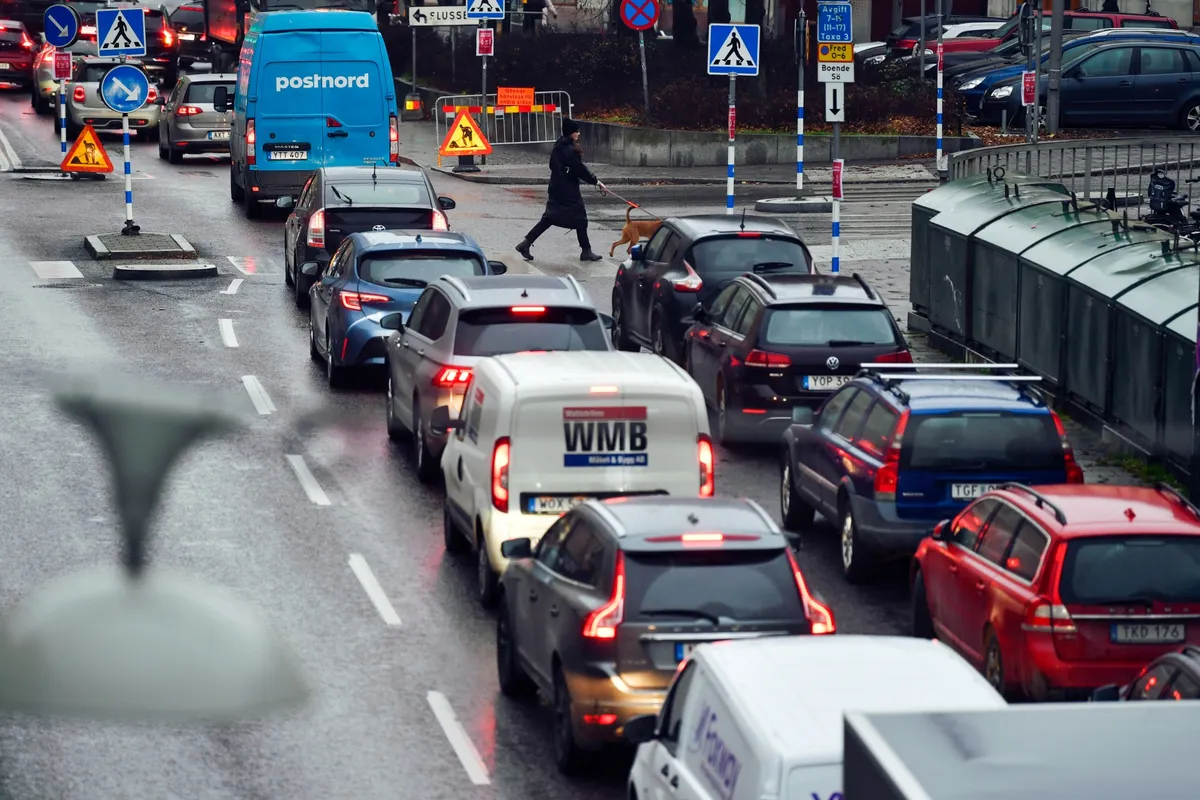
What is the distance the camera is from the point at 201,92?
41.5 m

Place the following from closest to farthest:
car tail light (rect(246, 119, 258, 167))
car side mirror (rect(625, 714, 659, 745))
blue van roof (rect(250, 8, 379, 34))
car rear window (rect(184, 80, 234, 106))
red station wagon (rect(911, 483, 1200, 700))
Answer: car side mirror (rect(625, 714, 659, 745)), red station wagon (rect(911, 483, 1200, 700)), car tail light (rect(246, 119, 258, 167)), blue van roof (rect(250, 8, 379, 34)), car rear window (rect(184, 80, 234, 106))

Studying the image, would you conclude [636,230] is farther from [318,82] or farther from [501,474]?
[501,474]

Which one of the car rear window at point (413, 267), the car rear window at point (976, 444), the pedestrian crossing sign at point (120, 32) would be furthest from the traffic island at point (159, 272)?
the car rear window at point (976, 444)

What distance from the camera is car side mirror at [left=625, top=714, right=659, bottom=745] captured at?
895cm

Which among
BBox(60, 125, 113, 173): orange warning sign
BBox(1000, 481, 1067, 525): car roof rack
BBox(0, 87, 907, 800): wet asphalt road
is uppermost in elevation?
BBox(60, 125, 113, 173): orange warning sign

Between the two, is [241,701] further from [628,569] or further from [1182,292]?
[1182,292]

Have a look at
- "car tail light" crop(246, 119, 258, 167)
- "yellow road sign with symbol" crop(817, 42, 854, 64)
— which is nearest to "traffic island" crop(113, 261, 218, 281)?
"car tail light" crop(246, 119, 258, 167)

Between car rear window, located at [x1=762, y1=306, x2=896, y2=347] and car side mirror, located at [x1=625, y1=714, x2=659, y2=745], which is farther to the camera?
car rear window, located at [x1=762, y1=306, x2=896, y2=347]

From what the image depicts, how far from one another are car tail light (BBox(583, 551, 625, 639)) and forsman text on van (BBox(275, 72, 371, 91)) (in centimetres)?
2429

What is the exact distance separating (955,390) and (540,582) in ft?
14.4

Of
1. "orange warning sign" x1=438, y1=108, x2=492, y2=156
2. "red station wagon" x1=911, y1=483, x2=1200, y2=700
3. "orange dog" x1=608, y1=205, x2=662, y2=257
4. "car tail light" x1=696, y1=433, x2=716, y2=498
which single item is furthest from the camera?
"orange warning sign" x1=438, y1=108, x2=492, y2=156

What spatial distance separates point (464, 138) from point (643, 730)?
32106 millimetres

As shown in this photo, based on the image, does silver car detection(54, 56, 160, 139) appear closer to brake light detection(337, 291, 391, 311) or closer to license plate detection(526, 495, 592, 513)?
brake light detection(337, 291, 391, 311)

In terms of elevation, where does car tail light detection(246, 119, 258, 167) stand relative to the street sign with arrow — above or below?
below
